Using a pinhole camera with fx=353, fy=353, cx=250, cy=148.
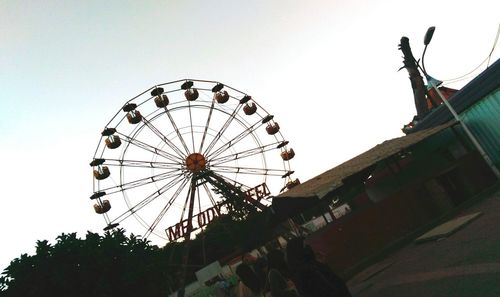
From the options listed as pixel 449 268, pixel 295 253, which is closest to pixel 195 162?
pixel 449 268

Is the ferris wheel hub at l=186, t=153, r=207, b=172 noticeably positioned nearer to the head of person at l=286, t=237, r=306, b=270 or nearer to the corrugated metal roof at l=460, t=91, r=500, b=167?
the corrugated metal roof at l=460, t=91, r=500, b=167

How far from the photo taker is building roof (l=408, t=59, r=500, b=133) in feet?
56.1

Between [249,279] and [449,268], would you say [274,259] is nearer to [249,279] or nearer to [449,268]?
[249,279]

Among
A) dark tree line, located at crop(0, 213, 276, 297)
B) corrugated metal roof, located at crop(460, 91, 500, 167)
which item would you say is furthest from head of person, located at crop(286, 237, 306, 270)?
corrugated metal roof, located at crop(460, 91, 500, 167)

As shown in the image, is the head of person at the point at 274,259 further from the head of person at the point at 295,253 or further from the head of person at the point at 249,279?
the head of person at the point at 295,253

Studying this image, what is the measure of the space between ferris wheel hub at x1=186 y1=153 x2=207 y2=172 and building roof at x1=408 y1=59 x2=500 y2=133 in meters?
14.8

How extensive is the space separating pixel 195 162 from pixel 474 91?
16.2 metres

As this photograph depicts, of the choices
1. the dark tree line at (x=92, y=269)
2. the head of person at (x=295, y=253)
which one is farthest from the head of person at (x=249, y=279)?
the dark tree line at (x=92, y=269)

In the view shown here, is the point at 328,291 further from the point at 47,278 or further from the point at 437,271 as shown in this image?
the point at 47,278

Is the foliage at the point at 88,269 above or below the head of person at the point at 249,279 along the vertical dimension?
above

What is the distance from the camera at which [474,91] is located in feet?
60.4

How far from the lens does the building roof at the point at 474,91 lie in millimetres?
17094

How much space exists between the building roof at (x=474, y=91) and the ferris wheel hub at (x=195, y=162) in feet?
48.5

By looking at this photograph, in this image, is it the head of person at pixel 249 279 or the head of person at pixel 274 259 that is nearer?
the head of person at pixel 249 279
